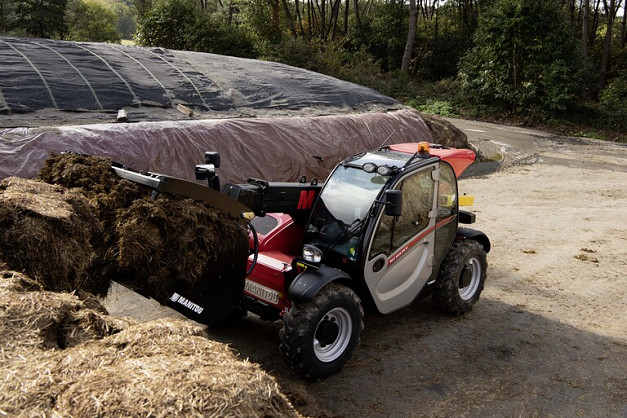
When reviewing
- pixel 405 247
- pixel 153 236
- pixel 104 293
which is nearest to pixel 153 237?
pixel 153 236

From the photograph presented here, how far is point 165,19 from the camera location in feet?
92.0

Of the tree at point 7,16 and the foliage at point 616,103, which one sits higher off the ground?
the tree at point 7,16

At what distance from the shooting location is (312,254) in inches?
230

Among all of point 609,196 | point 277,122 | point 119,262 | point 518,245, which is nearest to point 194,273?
point 119,262

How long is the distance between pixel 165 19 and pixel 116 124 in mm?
18364

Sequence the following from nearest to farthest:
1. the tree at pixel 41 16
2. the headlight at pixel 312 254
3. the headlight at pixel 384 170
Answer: the headlight at pixel 312 254 < the headlight at pixel 384 170 < the tree at pixel 41 16

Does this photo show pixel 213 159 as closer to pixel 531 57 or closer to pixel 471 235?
pixel 471 235

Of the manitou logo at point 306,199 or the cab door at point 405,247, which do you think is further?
the manitou logo at point 306,199

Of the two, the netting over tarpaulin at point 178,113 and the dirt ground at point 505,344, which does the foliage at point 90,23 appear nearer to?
the netting over tarpaulin at point 178,113

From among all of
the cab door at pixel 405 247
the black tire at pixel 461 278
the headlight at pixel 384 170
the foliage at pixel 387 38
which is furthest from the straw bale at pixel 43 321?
the foliage at pixel 387 38

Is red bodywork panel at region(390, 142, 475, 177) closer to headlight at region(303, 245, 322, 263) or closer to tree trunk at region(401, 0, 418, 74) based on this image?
headlight at region(303, 245, 322, 263)

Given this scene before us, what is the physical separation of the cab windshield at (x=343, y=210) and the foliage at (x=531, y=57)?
69.7 feet

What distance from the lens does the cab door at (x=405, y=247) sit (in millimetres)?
6074

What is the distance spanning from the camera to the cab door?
6074 millimetres
